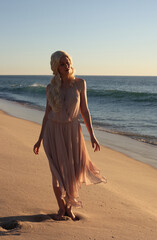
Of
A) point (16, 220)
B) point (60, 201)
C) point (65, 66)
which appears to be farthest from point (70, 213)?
point (65, 66)

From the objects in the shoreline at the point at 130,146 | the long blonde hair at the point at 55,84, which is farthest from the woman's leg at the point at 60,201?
the shoreline at the point at 130,146

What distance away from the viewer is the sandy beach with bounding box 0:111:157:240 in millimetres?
3093

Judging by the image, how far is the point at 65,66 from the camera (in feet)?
10.9

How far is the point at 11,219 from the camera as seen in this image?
3289 millimetres

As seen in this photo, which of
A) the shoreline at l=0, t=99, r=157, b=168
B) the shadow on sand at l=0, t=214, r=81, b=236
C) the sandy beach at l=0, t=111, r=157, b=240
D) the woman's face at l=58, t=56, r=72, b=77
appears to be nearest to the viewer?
the shadow on sand at l=0, t=214, r=81, b=236

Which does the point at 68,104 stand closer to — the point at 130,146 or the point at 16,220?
the point at 16,220

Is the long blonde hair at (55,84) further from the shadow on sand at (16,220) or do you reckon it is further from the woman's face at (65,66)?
the shadow on sand at (16,220)

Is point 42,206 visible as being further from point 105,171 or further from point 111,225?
point 105,171

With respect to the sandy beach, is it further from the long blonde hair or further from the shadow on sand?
the long blonde hair

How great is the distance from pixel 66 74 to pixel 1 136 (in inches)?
169

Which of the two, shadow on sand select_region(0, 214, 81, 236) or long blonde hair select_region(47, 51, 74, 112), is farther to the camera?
long blonde hair select_region(47, 51, 74, 112)

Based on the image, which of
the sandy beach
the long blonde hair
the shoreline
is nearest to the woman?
the long blonde hair

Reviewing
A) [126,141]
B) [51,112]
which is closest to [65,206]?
[51,112]

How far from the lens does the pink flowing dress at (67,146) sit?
3348 millimetres
